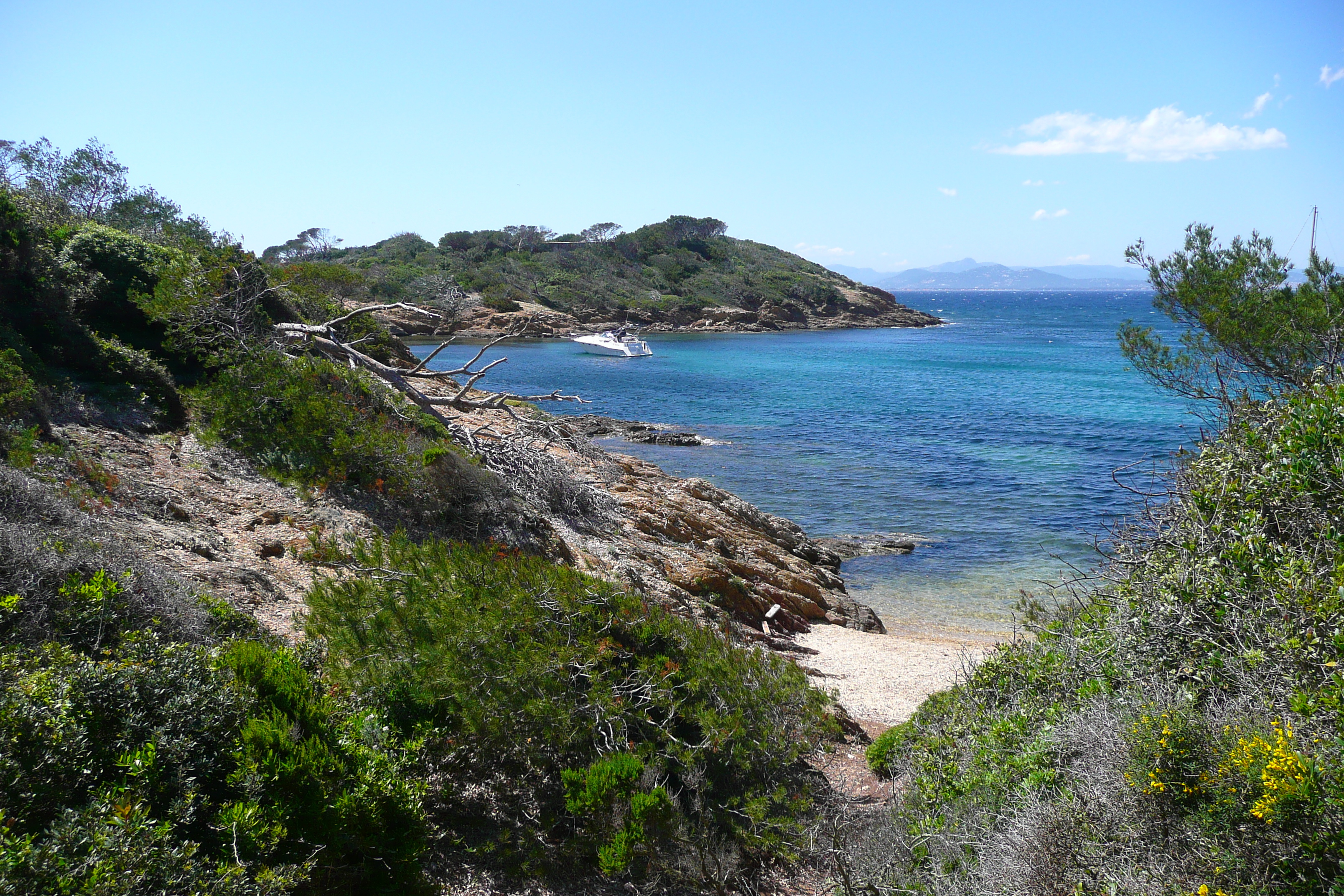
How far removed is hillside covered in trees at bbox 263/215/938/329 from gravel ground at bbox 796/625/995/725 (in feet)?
158

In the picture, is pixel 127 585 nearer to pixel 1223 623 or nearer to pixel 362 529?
pixel 362 529

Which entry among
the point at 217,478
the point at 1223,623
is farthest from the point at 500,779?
the point at 217,478

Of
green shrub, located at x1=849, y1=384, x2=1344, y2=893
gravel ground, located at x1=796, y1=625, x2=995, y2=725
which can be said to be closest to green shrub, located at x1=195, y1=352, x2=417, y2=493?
gravel ground, located at x1=796, y1=625, x2=995, y2=725

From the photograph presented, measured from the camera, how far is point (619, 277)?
271ft

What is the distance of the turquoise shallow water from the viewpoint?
14.6 m

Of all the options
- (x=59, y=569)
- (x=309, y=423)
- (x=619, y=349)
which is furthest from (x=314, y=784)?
(x=619, y=349)

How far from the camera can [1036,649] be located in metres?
5.59

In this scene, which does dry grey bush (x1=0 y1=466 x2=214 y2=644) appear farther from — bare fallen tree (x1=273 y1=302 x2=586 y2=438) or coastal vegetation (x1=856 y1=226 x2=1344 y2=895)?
bare fallen tree (x1=273 y1=302 x2=586 y2=438)

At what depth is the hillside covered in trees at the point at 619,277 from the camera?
68.3m

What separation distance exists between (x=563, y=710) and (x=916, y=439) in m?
23.7

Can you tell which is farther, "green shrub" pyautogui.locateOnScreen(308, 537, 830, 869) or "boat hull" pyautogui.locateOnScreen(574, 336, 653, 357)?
"boat hull" pyautogui.locateOnScreen(574, 336, 653, 357)

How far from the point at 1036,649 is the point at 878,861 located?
223 centimetres

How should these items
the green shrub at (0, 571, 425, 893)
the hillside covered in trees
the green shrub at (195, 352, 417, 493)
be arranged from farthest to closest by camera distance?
the hillside covered in trees, the green shrub at (195, 352, 417, 493), the green shrub at (0, 571, 425, 893)

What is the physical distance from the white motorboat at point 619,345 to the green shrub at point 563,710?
46373mm
